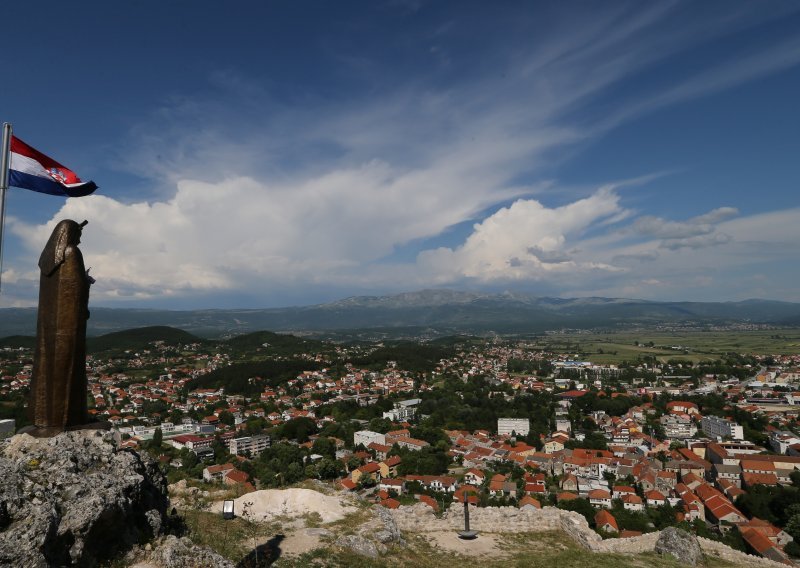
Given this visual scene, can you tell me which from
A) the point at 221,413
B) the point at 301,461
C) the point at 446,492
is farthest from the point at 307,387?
the point at 446,492

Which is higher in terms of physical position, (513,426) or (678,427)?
(678,427)

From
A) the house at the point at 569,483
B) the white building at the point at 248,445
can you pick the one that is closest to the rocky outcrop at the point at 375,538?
the house at the point at 569,483

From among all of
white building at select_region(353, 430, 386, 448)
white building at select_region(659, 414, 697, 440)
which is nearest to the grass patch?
white building at select_region(353, 430, 386, 448)

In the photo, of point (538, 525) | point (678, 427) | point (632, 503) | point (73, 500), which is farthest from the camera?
point (678, 427)

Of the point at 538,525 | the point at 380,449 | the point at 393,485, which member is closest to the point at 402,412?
the point at 380,449

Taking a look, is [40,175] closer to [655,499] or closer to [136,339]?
A: [655,499]

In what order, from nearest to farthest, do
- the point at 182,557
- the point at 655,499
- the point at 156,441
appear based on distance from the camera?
the point at 182,557 → the point at 655,499 → the point at 156,441

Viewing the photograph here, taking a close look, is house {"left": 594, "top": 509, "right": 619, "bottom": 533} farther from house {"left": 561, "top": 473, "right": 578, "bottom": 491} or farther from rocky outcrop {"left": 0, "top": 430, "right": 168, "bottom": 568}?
rocky outcrop {"left": 0, "top": 430, "right": 168, "bottom": 568}
